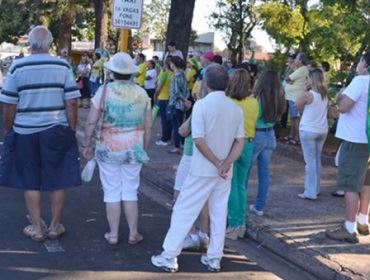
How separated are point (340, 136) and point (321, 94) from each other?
153cm

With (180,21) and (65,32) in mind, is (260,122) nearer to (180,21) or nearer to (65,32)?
(180,21)

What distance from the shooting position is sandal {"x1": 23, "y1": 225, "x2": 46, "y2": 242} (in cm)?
577

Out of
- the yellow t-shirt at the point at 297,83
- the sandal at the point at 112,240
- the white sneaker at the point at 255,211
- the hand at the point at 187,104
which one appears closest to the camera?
the sandal at the point at 112,240

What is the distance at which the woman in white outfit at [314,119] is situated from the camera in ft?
24.6

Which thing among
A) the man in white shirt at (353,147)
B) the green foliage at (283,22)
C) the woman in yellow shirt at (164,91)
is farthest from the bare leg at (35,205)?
the green foliage at (283,22)

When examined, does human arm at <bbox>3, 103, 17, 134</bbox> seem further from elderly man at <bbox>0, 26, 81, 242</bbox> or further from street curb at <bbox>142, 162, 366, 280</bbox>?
street curb at <bbox>142, 162, 366, 280</bbox>

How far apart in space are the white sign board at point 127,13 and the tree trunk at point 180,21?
236 inches

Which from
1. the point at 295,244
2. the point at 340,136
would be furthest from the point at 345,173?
the point at 295,244

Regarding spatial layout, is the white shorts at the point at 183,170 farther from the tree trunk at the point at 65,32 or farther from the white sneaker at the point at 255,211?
the tree trunk at the point at 65,32

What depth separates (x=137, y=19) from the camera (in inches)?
401

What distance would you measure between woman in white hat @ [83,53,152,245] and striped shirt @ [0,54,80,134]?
314 mm

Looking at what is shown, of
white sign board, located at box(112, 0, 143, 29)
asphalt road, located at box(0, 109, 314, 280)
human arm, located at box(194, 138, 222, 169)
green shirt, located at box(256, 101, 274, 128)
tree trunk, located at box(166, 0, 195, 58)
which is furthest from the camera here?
tree trunk, located at box(166, 0, 195, 58)

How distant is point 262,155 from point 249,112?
89cm

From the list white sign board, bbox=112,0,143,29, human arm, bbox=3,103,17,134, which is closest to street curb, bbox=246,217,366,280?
human arm, bbox=3,103,17,134
